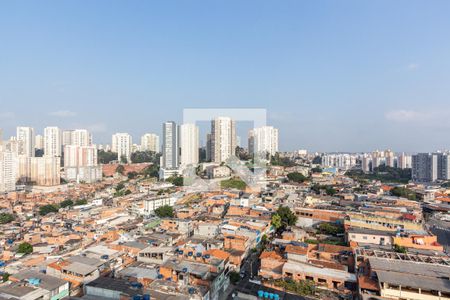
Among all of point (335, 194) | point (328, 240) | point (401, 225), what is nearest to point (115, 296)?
point (328, 240)

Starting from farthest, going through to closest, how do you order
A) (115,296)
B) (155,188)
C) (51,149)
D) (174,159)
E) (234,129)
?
(51,149), (174,159), (234,129), (155,188), (115,296)

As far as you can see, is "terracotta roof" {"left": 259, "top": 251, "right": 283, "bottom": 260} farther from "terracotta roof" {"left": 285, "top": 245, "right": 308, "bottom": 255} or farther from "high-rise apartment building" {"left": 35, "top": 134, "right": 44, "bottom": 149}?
"high-rise apartment building" {"left": 35, "top": 134, "right": 44, "bottom": 149}

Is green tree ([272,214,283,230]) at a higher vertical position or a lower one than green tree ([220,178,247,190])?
lower

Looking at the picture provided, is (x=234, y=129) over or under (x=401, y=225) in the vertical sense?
over

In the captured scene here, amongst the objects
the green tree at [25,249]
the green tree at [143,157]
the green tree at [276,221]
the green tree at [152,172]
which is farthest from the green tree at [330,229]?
the green tree at [143,157]

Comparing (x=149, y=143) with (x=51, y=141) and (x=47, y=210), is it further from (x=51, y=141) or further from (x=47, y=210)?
(x=47, y=210)

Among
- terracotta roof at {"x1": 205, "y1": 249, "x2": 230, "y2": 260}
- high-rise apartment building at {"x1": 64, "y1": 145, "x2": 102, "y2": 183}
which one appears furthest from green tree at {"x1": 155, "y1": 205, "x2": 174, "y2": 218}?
high-rise apartment building at {"x1": 64, "y1": 145, "x2": 102, "y2": 183}

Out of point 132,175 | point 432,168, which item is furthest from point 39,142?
point 432,168

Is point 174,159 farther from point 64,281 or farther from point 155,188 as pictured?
point 64,281
